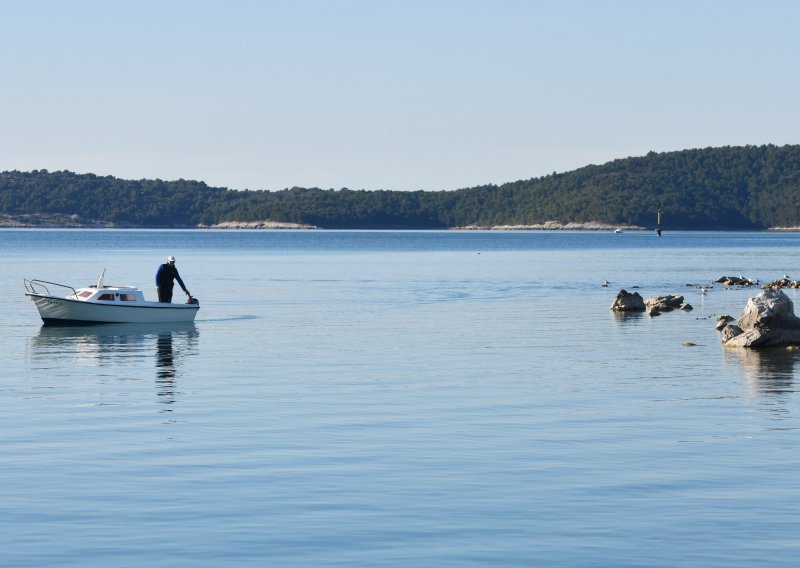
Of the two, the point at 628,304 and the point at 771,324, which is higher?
the point at 771,324

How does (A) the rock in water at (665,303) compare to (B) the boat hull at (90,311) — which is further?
(A) the rock in water at (665,303)

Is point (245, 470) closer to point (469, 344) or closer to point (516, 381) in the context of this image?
point (516, 381)

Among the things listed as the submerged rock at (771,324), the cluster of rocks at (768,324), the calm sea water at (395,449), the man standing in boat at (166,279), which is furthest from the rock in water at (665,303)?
the man standing in boat at (166,279)

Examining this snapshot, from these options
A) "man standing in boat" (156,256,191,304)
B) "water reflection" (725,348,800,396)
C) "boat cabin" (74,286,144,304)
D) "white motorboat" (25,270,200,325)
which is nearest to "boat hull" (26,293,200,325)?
"white motorboat" (25,270,200,325)

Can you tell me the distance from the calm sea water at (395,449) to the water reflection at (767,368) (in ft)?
0.40

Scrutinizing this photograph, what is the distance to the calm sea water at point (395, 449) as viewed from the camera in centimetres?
1608

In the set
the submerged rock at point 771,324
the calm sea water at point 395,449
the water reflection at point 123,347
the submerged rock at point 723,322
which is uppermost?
the submerged rock at point 771,324

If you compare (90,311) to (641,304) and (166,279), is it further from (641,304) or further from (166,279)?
(641,304)

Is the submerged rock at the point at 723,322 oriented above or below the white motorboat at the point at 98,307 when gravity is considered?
below

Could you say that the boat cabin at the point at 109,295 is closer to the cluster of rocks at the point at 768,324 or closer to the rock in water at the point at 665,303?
the cluster of rocks at the point at 768,324

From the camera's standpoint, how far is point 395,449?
22.2 meters

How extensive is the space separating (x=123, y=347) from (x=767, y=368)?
20.2 meters

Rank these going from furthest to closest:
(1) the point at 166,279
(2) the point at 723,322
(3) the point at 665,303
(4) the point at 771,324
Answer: (3) the point at 665,303 → (1) the point at 166,279 → (2) the point at 723,322 → (4) the point at 771,324

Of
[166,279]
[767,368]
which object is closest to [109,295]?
[166,279]
